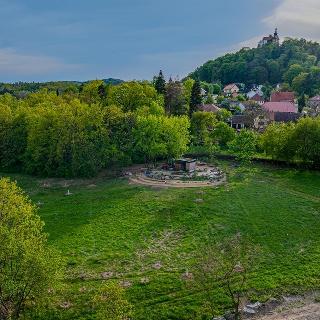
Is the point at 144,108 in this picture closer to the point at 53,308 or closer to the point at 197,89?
the point at 197,89

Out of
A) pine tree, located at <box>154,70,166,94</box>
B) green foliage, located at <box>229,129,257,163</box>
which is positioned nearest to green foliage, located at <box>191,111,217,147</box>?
green foliage, located at <box>229,129,257,163</box>

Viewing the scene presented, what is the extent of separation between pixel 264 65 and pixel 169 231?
5235 inches

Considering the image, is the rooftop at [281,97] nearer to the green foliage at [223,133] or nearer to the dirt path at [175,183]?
the green foliage at [223,133]

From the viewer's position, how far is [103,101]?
Answer: 75.1 meters

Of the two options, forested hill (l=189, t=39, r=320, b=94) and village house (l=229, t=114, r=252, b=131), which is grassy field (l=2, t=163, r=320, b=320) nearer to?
village house (l=229, t=114, r=252, b=131)

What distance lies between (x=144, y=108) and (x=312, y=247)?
35.6m

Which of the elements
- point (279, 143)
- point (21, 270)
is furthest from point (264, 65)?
point (21, 270)

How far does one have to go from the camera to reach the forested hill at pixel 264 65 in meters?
156

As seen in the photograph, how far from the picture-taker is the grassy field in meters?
30.6

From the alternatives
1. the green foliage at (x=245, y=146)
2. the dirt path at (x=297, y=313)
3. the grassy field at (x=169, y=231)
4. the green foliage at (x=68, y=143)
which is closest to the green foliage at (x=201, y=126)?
the green foliage at (x=245, y=146)

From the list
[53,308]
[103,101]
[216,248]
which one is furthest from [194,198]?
[103,101]

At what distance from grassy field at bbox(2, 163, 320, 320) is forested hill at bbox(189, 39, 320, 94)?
105316 millimetres

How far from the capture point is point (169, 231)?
39875 mm

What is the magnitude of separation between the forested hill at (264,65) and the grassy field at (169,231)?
10532 centimetres
